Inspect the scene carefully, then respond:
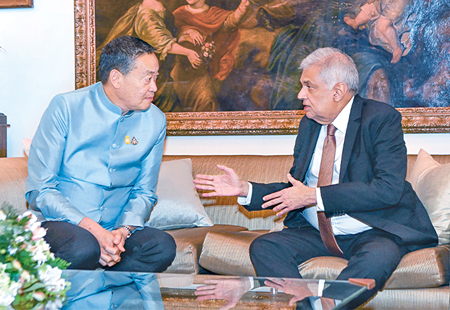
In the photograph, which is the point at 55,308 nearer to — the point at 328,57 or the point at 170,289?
the point at 170,289

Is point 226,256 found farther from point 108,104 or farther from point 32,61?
point 32,61

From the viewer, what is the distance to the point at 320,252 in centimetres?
222

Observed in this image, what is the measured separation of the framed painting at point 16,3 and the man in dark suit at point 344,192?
89.1 inches

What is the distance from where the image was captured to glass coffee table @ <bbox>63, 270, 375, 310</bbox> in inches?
57.4

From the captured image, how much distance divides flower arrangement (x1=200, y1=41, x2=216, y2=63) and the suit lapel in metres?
1.50

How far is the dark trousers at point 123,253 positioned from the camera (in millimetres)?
1940

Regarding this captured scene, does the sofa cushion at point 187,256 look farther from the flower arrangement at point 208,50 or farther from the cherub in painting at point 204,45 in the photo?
the flower arrangement at point 208,50

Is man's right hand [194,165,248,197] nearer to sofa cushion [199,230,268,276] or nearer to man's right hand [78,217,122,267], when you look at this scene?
sofa cushion [199,230,268,276]

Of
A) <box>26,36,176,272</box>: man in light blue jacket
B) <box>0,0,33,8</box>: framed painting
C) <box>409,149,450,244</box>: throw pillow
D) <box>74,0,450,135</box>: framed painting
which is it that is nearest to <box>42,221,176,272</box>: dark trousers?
<box>26,36,176,272</box>: man in light blue jacket

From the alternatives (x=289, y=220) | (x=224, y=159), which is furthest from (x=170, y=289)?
(x=224, y=159)

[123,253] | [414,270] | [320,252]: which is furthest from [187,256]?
[414,270]

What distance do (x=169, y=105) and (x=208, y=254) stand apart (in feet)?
5.04

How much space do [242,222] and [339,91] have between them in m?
1.15

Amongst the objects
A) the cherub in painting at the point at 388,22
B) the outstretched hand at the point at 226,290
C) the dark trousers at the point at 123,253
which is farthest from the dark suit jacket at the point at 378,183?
the cherub in painting at the point at 388,22
